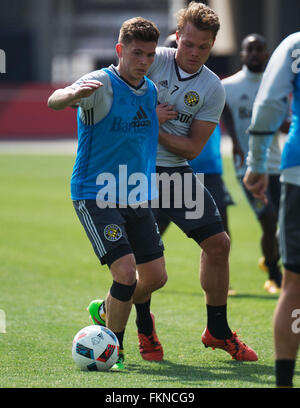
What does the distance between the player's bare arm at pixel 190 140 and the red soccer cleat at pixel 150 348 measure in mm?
1364

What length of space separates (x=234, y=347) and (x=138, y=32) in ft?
7.94

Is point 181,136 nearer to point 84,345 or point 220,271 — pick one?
point 220,271

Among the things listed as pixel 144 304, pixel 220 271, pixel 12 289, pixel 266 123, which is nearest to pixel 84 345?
pixel 144 304

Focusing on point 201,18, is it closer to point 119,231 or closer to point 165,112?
point 165,112

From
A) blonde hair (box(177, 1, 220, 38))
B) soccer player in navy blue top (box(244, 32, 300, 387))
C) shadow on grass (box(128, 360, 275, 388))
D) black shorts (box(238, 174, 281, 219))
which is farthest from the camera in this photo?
black shorts (box(238, 174, 281, 219))

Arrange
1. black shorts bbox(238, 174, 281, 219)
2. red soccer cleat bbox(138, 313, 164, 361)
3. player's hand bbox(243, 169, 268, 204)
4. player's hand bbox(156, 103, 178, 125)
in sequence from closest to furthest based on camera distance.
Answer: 1. player's hand bbox(243, 169, 268, 204)
2. player's hand bbox(156, 103, 178, 125)
3. red soccer cleat bbox(138, 313, 164, 361)
4. black shorts bbox(238, 174, 281, 219)

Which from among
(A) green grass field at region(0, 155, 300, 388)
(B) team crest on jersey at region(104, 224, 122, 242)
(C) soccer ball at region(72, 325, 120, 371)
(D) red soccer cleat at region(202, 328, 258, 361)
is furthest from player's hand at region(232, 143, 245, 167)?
(C) soccer ball at region(72, 325, 120, 371)

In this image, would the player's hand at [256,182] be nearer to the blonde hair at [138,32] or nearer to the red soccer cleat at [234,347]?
the blonde hair at [138,32]

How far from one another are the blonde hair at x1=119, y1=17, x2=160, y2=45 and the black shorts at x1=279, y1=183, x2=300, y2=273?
166cm

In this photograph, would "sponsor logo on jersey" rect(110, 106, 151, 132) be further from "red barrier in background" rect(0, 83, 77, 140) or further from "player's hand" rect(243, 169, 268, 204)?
"red barrier in background" rect(0, 83, 77, 140)

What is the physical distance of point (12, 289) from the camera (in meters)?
8.73

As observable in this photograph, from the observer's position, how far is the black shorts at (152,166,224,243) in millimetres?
5977

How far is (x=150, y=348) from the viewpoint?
239 inches

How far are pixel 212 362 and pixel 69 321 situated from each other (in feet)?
5.67
